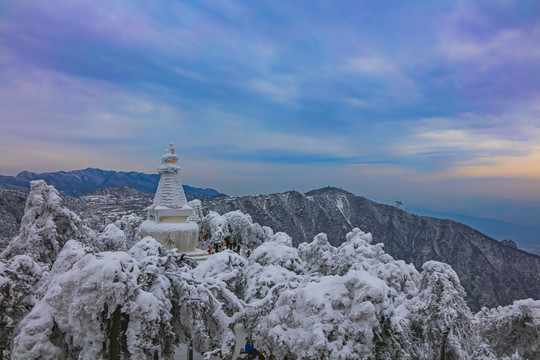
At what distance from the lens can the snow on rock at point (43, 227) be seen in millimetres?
12117

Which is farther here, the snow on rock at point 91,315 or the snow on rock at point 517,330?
the snow on rock at point 517,330

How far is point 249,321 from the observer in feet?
31.1

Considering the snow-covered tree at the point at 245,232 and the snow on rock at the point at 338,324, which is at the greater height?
the snow on rock at the point at 338,324

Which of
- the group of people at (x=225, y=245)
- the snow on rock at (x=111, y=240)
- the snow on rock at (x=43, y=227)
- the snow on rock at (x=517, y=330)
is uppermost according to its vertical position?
the snow on rock at (x=43, y=227)

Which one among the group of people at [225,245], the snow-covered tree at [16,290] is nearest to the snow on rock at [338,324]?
the snow-covered tree at [16,290]

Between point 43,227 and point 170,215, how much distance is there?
21.9 feet

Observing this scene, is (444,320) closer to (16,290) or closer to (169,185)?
(16,290)

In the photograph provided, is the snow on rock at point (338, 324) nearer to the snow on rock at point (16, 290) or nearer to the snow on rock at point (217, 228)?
the snow on rock at point (16, 290)

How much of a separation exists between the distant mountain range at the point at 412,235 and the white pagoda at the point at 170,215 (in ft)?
137

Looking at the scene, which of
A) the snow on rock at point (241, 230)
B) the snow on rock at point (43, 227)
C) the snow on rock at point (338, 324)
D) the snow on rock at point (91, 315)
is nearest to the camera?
the snow on rock at point (91, 315)

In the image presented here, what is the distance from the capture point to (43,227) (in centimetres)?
1244

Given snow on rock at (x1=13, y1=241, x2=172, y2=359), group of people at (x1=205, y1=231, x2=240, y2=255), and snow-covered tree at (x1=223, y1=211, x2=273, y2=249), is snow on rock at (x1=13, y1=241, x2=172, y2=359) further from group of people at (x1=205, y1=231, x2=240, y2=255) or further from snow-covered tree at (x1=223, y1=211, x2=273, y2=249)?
snow-covered tree at (x1=223, y1=211, x2=273, y2=249)

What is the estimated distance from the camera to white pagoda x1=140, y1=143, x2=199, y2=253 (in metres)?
17.9

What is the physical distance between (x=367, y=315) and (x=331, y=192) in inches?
3637
